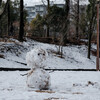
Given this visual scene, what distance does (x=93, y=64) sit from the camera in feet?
59.5

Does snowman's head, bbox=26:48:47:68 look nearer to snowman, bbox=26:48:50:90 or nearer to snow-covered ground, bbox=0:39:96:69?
snowman, bbox=26:48:50:90

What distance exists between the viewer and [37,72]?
5.52 meters

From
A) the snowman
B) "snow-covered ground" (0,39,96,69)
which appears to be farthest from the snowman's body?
"snow-covered ground" (0,39,96,69)

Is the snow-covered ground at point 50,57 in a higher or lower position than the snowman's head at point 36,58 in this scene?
lower

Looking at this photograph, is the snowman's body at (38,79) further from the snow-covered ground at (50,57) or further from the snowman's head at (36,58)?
the snow-covered ground at (50,57)

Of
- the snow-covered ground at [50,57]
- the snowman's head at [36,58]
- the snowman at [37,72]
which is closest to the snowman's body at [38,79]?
the snowman at [37,72]

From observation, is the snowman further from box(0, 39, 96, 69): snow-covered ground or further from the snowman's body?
box(0, 39, 96, 69): snow-covered ground

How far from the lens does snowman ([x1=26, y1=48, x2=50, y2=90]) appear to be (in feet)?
17.9

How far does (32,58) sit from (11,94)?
1219 mm

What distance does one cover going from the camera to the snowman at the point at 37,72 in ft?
17.9

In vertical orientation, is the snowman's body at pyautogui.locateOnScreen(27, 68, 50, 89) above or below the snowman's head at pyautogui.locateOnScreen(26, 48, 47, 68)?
below

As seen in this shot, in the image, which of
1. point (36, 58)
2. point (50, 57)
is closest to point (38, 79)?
point (36, 58)

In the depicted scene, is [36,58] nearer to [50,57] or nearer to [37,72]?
[37,72]

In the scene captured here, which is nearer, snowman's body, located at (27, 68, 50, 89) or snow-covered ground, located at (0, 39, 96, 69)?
snowman's body, located at (27, 68, 50, 89)
